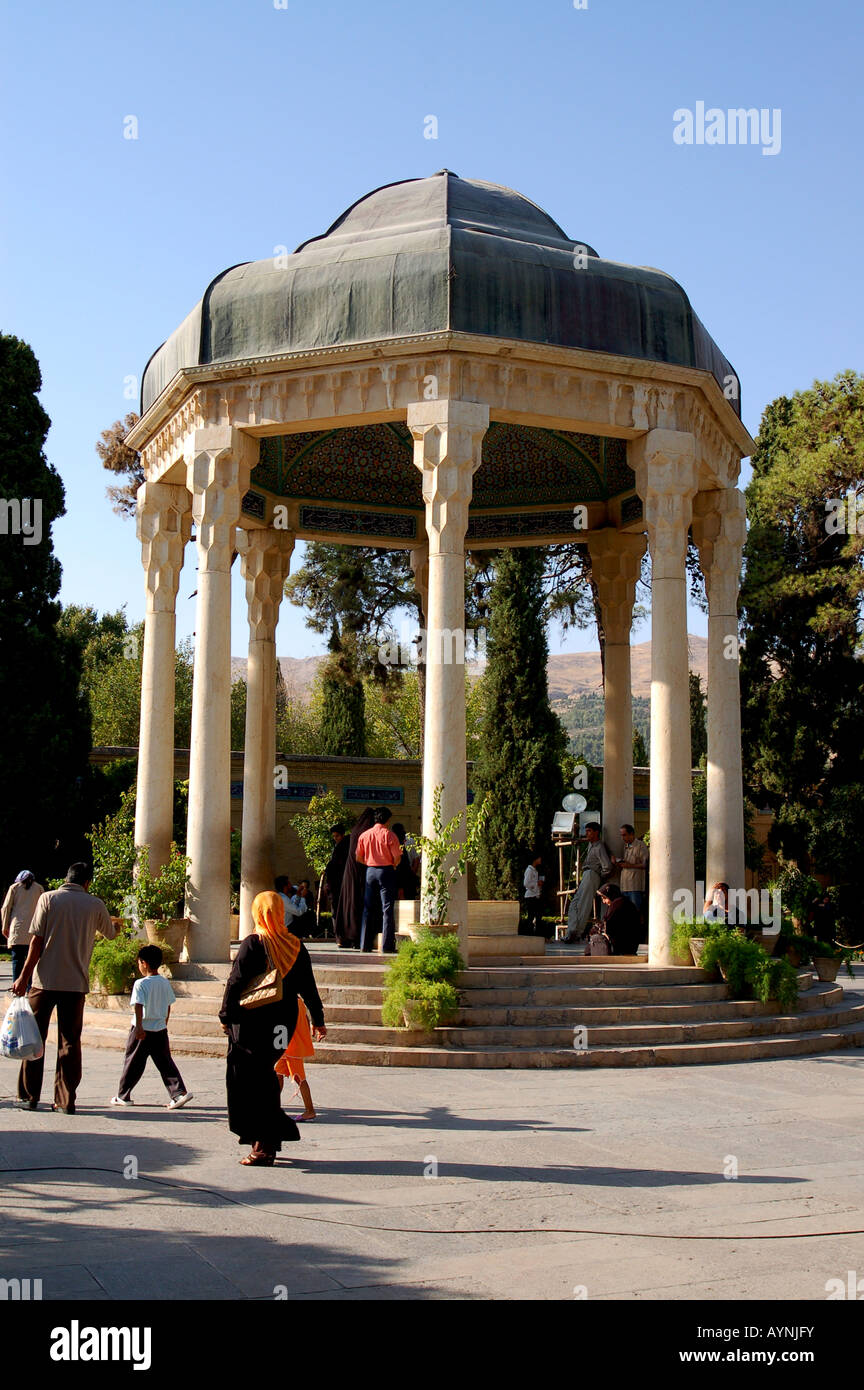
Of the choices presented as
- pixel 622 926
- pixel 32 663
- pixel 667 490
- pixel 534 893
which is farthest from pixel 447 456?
pixel 32 663

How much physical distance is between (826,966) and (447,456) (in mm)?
7254

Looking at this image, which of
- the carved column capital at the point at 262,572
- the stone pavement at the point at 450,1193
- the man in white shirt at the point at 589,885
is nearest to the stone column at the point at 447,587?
the stone pavement at the point at 450,1193

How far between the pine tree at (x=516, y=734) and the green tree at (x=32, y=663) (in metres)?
8.78

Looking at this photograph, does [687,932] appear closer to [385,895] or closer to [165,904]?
[385,895]

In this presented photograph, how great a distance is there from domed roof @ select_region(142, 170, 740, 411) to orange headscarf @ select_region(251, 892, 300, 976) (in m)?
6.46

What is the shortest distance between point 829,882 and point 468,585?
11.2 meters

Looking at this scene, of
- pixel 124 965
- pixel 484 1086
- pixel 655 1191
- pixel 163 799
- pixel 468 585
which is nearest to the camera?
pixel 655 1191

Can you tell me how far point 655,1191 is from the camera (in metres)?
6.49

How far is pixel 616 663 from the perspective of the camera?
1722 cm

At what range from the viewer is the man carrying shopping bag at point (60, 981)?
27.2 ft

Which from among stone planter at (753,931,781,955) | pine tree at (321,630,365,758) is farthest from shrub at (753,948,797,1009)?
pine tree at (321,630,365,758)

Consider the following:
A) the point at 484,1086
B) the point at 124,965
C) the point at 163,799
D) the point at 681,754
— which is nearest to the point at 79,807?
the point at 163,799

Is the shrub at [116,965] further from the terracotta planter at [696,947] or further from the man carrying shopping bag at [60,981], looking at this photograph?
the terracotta planter at [696,947]
